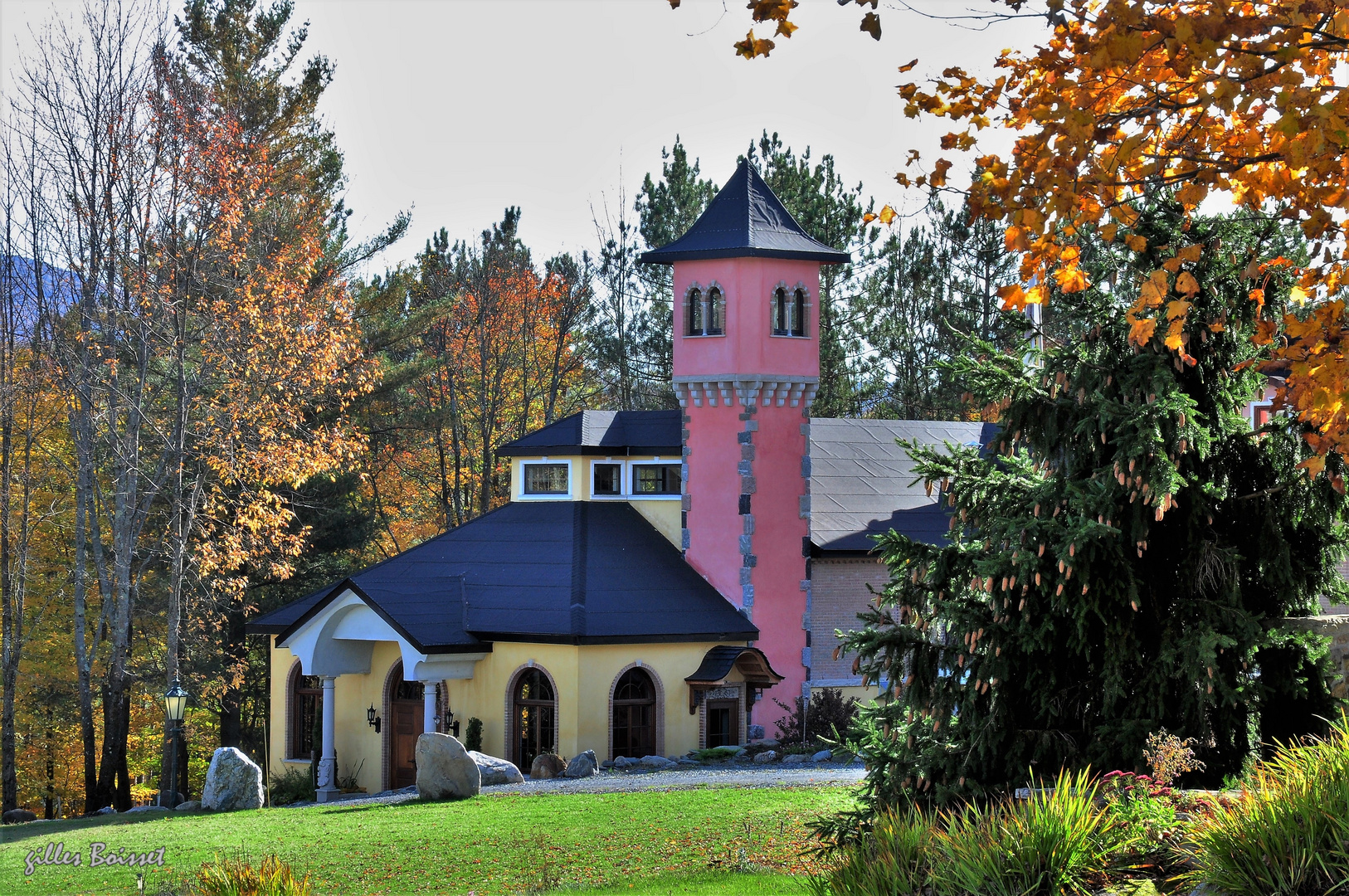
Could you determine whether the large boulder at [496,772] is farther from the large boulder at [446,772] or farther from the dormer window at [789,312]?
the dormer window at [789,312]

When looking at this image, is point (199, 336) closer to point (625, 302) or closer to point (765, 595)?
point (765, 595)

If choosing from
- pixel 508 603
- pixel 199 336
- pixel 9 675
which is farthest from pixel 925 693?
pixel 9 675

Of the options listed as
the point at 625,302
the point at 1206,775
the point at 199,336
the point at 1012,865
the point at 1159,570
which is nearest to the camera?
the point at 1012,865

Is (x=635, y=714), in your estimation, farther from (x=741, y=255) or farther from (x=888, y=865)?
(x=888, y=865)

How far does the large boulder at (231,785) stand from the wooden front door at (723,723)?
7.84m

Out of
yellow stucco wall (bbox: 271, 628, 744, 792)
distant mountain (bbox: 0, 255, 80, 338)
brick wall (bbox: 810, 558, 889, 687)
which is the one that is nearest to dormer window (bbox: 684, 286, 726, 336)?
brick wall (bbox: 810, 558, 889, 687)

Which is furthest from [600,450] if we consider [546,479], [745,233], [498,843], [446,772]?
[498,843]

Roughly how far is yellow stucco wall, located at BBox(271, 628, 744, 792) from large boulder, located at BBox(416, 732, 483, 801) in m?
4.40

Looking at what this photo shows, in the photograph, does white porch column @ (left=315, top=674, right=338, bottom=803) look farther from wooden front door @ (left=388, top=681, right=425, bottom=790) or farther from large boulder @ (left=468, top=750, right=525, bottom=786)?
large boulder @ (left=468, top=750, right=525, bottom=786)

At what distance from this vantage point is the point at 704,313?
26.3 m

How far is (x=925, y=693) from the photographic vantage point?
10820 mm

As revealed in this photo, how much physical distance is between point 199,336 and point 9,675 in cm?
859

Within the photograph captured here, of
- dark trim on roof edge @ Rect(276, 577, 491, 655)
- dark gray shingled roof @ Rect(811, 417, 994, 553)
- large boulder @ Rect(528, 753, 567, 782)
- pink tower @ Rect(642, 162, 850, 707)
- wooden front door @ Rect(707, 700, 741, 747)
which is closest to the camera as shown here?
large boulder @ Rect(528, 753, 567, 782)

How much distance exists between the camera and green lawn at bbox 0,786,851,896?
12.7 meters
